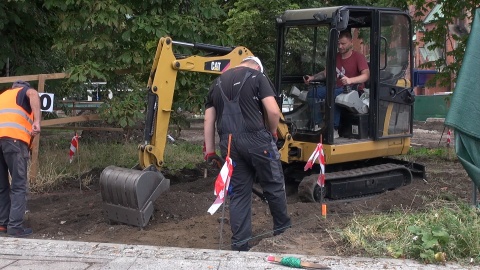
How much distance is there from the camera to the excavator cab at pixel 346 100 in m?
9.10

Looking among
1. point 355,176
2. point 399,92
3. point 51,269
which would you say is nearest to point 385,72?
point 399,92

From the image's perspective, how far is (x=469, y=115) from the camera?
21.2 feet

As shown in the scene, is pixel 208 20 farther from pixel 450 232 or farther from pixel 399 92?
pixel 450 232

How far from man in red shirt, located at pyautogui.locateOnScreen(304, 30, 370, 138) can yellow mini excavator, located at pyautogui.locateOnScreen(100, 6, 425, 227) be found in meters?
0.08

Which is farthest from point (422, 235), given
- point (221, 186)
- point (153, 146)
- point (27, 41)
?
point (27, 41)

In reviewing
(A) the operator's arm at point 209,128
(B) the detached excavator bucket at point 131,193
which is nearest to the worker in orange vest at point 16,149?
(B) the detached excavator bucket at point 131,193

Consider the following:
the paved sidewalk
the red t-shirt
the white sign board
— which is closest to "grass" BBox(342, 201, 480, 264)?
the paved sidewalk

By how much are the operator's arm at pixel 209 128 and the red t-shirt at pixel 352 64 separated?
2.86 m

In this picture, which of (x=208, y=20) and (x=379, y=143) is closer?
(x=379, y=143)

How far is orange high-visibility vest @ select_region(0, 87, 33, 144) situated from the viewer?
743 cm

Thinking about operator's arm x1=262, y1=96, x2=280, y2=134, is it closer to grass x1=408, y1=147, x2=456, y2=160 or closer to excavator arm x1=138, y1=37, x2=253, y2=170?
excavator arm x1=138, y1=37, x2=253, y2=170

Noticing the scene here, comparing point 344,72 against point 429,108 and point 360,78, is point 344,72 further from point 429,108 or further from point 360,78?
point 429,108

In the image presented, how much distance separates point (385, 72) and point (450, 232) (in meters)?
4.12

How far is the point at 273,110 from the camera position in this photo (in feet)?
21.5
